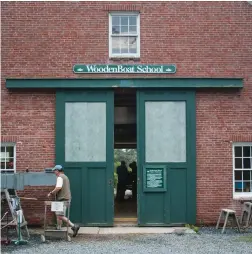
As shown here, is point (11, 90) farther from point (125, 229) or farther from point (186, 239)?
point (186, 239)

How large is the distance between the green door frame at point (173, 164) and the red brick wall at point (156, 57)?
8.1 inches

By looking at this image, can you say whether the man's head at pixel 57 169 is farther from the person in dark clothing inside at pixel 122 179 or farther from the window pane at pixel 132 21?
the person in dark clothing inside at pixel 122 179

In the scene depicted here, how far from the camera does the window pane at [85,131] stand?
585 inches

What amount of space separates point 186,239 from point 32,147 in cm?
508

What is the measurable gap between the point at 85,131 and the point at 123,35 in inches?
117

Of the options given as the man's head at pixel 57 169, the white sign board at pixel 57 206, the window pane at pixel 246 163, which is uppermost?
the window pane at pixel 246 163

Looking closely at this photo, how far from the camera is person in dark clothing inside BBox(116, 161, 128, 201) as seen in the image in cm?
2147

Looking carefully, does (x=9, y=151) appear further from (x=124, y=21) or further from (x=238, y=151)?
(x=238, y=151)

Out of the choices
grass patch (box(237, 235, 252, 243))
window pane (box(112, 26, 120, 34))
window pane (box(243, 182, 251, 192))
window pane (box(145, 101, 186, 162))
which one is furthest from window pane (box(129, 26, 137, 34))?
grass patch (box(237, 235, 252, 243))

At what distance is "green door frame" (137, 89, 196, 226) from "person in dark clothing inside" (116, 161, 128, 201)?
6.61 m

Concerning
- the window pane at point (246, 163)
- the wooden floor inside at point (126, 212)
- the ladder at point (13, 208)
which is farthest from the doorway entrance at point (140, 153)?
the ladder at point (13, 208)

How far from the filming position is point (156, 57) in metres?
15.0

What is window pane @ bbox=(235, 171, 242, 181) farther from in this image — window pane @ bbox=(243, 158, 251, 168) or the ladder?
the ladder

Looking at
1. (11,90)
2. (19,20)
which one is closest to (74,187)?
(11,90)
